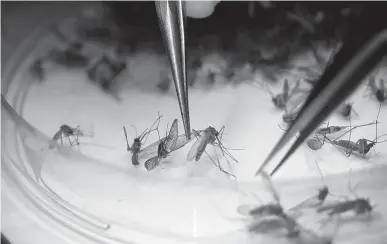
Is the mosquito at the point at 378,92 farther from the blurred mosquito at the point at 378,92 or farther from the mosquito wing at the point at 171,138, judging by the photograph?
the mosquito wing at the point at 171,138

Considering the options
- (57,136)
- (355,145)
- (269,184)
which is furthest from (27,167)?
(355,145)

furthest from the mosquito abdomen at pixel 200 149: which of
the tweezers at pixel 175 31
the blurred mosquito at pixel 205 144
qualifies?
the tweezers at pixel 175 31

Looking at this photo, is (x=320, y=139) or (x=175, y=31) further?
(x=320, y=139)

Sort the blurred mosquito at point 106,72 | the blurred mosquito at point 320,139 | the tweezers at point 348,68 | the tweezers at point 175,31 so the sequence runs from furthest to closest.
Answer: the blurred mosquito at point 106,72, the blurred mosquito at point 320,139, the tweezers at point 175,31, the tweezers at point 348,68

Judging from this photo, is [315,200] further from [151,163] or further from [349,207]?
[151,163]

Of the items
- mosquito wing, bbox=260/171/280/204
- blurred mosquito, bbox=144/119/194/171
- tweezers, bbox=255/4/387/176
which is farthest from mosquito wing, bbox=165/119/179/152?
tweezers, bbox=255/4/387/176

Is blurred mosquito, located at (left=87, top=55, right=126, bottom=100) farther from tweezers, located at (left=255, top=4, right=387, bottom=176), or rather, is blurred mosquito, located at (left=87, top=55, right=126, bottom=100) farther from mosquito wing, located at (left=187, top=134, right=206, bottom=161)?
tweezers, located at (left=255, top=4, right=387, bottom=176)

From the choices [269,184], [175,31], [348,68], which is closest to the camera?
[348,68]
